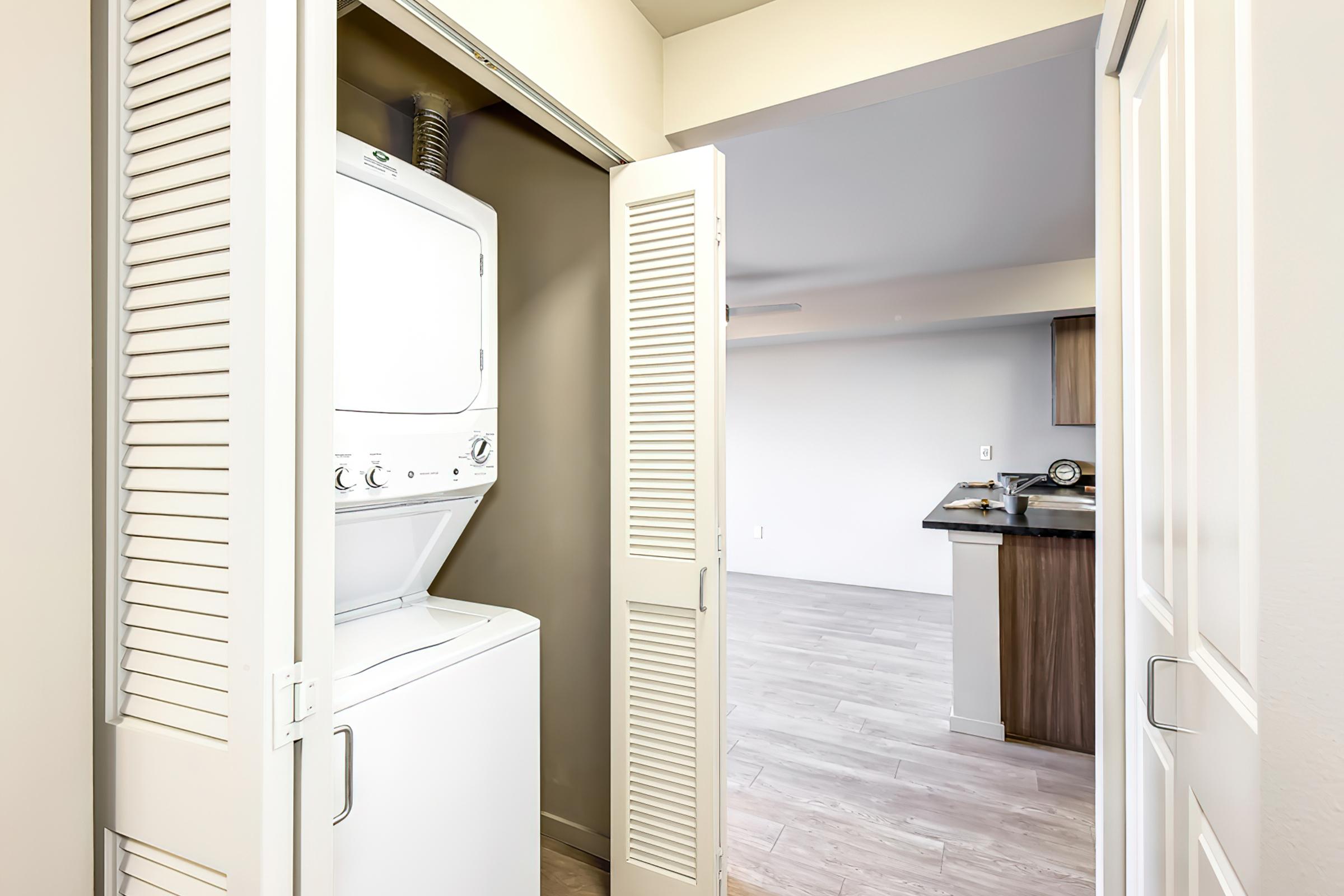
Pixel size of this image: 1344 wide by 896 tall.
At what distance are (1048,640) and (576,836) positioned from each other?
2.11m

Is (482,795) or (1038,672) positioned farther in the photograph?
(1038,672)

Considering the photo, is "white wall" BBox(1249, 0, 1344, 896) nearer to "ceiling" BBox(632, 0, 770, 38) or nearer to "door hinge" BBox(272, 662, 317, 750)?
"door hinge" BBox(272, 662, 317, 750)

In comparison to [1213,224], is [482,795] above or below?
below

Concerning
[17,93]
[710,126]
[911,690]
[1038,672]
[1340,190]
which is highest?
[710,126]

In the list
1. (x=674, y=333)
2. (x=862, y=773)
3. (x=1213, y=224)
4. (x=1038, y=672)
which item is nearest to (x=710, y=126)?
(x=674, y=333)

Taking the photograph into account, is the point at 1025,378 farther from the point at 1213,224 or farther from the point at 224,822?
the point at 224,822

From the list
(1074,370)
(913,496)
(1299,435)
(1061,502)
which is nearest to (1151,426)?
(1299,435)

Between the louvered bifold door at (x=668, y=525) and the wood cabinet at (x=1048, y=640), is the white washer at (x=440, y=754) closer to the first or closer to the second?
the louvered bifold door at (x=668, y=525)

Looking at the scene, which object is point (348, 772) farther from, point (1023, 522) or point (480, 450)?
point (1023, 522)

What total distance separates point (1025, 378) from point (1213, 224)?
5.07 metres

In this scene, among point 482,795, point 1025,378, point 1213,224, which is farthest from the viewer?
point 1025,378

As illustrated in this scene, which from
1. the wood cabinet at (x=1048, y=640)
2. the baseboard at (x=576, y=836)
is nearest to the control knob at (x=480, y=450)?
the baseboard at (x=576, y=836)

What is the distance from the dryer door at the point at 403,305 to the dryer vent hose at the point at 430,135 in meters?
0.36

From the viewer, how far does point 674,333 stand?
1608 millimetres
